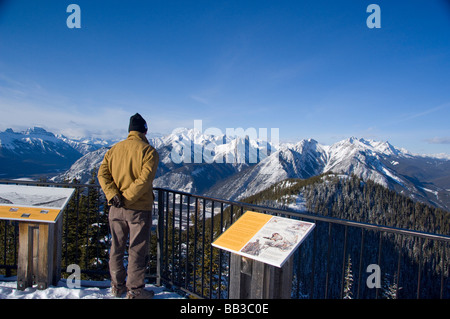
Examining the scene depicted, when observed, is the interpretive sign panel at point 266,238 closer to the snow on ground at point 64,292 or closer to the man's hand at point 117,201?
the man's hand at point 117,201

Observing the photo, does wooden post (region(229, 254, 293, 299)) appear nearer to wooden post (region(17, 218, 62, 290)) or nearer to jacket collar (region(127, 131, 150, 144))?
jacket collar (region(127, 131, 150, 144))

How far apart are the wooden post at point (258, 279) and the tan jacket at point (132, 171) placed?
1647 mm

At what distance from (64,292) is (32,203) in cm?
156

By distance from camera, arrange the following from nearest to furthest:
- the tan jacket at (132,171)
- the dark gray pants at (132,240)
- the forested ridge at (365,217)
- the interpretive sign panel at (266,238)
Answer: the interpretive sign panel at (266,238), the tan jacket at (132,171), the dark gray pants at (132,240), the forested ridge at (365,217)

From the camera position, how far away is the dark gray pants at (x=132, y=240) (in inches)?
159

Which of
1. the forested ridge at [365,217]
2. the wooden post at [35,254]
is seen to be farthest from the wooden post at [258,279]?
the forested ridge at [365,217]

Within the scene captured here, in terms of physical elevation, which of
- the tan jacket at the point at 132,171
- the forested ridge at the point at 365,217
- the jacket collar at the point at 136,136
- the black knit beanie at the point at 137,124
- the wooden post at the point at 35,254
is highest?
the black knit beanie at the point at 137,124

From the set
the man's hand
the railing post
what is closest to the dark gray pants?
the man's hand

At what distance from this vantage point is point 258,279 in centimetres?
296

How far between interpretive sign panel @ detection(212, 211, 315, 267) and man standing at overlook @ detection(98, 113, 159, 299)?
1477mm

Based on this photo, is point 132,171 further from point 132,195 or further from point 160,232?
point 160,232

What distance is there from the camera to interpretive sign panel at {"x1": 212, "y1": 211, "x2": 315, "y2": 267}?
2861mm
